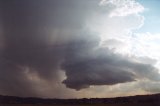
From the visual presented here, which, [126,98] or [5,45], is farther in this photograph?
[126,98]

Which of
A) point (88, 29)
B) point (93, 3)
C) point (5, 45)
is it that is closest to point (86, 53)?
point (88, 29)

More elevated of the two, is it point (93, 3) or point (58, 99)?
point (93, 3)

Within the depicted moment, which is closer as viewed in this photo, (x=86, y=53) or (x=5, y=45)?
(x=5, y=45)

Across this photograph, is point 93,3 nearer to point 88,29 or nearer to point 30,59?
point 88,29

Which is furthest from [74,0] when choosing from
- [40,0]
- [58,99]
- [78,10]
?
[58,99]

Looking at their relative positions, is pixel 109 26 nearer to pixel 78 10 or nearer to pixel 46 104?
pixel 78 10

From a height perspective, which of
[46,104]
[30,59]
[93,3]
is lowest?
[46,104]
